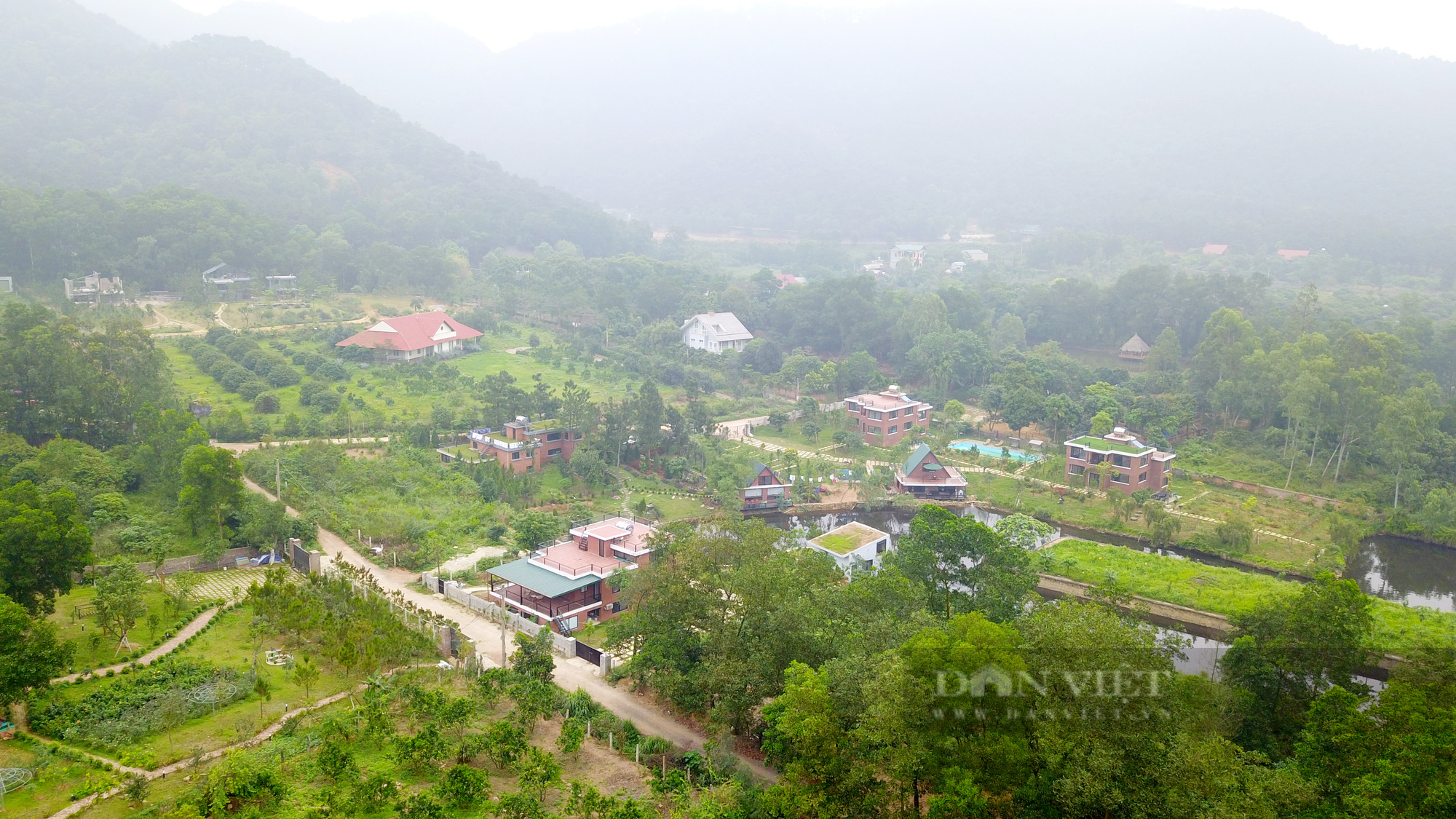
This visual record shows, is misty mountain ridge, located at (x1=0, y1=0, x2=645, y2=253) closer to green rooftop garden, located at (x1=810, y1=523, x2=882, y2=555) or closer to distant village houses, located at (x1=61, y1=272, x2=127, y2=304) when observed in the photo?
distant village houses, located at (x1=61, y1=272, x2=127, y2=304)

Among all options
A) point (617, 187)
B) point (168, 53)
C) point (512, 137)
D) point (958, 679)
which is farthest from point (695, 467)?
point (512, 137)

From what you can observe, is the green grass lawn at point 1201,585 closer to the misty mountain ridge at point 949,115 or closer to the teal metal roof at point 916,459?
the teal metal roof at point 916,459

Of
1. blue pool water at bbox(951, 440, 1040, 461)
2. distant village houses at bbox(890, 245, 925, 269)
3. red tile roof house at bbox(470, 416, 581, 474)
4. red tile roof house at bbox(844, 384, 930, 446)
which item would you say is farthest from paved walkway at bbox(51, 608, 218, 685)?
distant village houses at bbox(890, 245, 925, 269)

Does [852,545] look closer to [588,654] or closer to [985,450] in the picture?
[588,654]

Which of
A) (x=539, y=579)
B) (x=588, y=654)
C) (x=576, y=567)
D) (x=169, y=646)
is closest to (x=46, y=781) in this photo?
(x=169, y=646)

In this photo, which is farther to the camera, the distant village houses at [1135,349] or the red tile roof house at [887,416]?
the distant village houses at [1135,349]

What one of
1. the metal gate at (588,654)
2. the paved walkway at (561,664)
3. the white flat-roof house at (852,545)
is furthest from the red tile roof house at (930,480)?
the paved walkway at (561,664)
